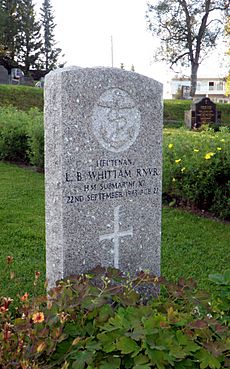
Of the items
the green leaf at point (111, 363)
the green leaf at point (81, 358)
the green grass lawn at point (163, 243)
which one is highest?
the green leaf at point (81, 358)

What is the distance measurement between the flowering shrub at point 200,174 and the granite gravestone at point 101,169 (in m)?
2.90

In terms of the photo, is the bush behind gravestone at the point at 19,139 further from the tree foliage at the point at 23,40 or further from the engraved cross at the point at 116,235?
the tree foliage at the point at 23,40

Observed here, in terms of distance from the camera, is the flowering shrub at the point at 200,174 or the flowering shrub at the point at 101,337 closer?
the flowering shrub at the point at 101,337

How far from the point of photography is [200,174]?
6.11 meters

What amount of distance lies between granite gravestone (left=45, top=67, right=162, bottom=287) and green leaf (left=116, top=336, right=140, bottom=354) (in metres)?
1.09

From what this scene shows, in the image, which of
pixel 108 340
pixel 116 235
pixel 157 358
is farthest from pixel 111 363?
pixel 116 235

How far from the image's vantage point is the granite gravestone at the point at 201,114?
66.2 ft

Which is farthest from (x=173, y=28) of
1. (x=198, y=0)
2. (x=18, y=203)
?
(x=18, y=203)

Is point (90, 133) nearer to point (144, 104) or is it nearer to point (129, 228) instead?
point (144, 104)

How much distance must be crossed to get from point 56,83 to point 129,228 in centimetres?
108

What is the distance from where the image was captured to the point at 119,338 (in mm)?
1930

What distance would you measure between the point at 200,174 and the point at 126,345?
445 cm

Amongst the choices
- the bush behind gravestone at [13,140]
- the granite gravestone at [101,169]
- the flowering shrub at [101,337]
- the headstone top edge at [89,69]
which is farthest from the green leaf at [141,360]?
the bush behind gravestone at [13,140]

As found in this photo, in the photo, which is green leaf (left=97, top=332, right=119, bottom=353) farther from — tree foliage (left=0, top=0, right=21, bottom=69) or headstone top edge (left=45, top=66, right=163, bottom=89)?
tree foliage (left=0, top=0, right=21, bottom=69)
